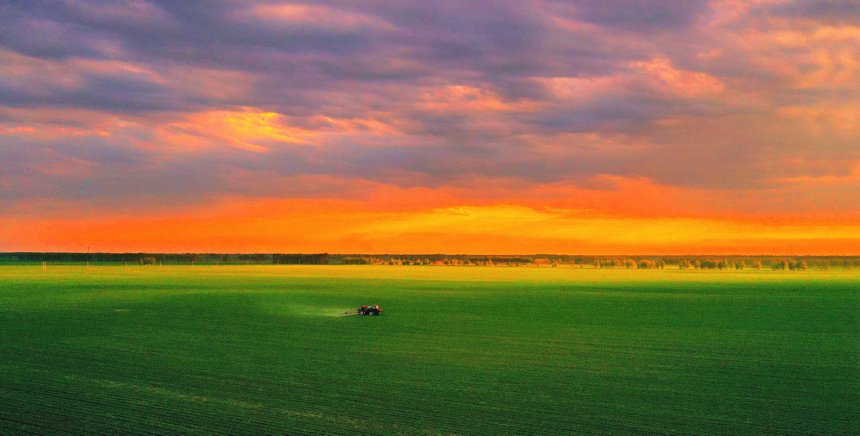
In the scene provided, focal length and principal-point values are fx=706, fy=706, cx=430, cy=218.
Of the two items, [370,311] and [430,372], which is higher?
[370,311]

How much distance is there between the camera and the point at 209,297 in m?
37.2

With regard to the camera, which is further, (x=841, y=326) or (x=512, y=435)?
(x=841, y=326)

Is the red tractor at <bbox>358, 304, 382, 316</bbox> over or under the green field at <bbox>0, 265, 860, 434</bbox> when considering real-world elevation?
over

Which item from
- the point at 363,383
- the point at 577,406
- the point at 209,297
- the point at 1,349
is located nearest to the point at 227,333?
the point at 1,349

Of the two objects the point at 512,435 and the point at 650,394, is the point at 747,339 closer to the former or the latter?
the point at 650,394

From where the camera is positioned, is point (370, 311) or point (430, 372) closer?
point (430, 372)

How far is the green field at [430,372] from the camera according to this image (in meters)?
10.1

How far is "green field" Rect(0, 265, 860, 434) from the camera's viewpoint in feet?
33.1

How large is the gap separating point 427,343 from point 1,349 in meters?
10.4

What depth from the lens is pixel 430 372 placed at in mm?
13883

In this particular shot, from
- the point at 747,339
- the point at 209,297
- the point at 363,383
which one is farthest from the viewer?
the point at 209,297

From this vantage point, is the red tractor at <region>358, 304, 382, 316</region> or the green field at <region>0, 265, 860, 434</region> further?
the red tractor at <region>358, 304, 382, 316</region>

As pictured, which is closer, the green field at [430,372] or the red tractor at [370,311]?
the green field at [430,372]

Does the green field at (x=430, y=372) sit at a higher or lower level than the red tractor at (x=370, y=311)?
lower
